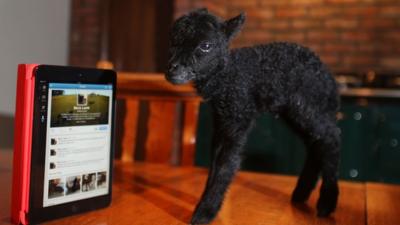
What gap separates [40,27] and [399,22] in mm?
2238

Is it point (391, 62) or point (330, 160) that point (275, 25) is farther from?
point (330, 160)

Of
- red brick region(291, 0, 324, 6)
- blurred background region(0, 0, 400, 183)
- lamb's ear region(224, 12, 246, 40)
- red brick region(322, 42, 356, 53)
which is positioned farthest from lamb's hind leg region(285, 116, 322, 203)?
red brick region(291, 0, 324, 6)

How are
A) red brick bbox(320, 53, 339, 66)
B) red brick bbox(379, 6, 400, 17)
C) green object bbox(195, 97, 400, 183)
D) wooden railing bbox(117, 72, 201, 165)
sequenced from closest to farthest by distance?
wooden railing bbox(117, 72, 201, 165) → green object bbox(195, 97, 400, 183) → red brick bbox(379, 6, 400, 17) → red brick bbox(320, 53, 339, 66)

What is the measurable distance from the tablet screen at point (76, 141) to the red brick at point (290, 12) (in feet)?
8.09

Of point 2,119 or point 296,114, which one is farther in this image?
point 2,119

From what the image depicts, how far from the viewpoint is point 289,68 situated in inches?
27.0

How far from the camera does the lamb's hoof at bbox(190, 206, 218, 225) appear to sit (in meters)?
0.61

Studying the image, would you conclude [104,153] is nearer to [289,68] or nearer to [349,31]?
[289,68]

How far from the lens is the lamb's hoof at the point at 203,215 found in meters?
0.61

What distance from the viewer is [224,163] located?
65cm

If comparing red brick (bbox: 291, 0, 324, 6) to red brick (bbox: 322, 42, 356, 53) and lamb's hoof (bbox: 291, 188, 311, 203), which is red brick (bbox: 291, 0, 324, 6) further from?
lamb's hoof (bbox: 291, 188, 311, 203)

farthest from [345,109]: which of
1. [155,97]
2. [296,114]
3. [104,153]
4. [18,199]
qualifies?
[18,199]

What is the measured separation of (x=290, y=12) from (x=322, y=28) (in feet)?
0.81

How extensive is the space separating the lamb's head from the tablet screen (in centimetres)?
14
